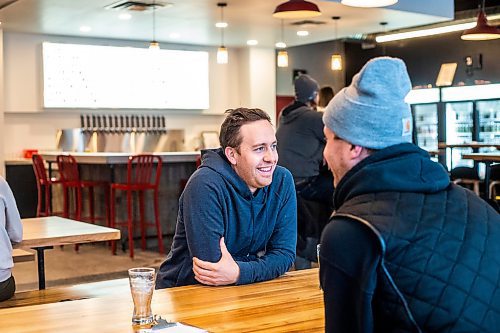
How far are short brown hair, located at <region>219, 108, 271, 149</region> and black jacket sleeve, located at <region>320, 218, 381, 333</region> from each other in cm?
123

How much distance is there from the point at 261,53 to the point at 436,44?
3.73 metres

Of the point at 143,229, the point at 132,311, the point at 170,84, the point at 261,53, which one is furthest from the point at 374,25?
the point at 132,311

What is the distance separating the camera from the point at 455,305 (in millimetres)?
1386

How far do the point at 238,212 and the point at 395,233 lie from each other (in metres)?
1.21

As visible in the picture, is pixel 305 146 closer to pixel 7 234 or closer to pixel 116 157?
pixel 7 234

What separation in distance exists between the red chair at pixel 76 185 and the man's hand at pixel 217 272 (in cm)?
579

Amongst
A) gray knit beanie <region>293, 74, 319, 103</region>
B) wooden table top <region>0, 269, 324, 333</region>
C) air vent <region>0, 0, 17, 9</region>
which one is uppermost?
air vent <region>0, 0, 17, 9</region>

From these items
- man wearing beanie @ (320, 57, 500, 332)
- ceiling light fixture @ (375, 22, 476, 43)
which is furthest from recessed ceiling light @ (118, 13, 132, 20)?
man wearing beanie @ (320, 57, 500, 332)

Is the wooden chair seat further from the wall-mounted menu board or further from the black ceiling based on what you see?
the black ceiling

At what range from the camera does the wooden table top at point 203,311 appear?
182 centimetres

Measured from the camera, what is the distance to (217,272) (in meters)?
2.34

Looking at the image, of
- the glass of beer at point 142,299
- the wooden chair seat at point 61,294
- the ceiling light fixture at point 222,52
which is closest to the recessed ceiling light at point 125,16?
the ceiling light fixture at point 222,52

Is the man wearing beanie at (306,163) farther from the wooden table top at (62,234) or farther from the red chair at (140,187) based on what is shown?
the red chair at (140,187)

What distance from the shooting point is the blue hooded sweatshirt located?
2.45 m
